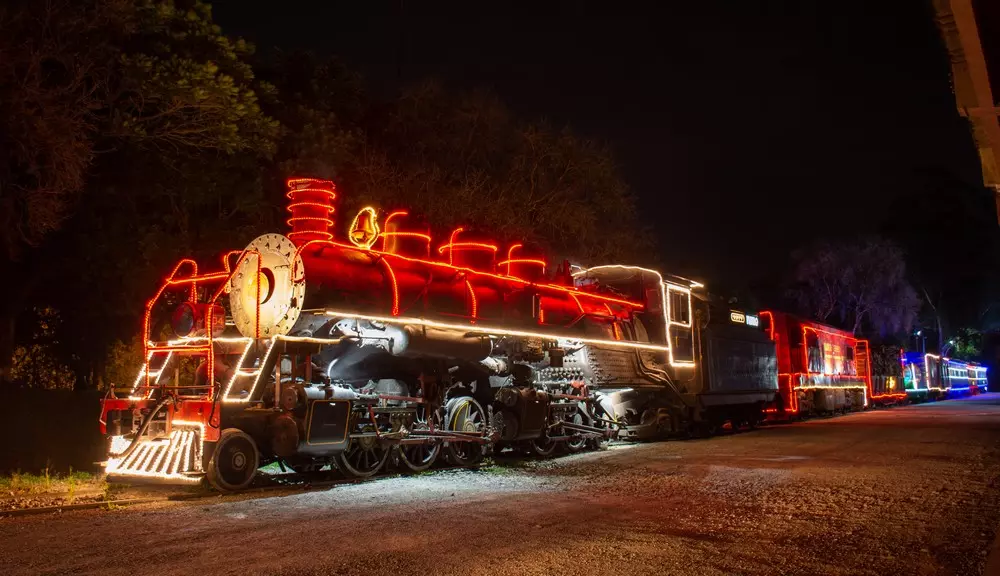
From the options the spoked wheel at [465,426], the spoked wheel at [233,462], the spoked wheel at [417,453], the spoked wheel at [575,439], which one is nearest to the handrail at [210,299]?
the spoked wheel at [233,462]

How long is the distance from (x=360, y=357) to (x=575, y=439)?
529cm

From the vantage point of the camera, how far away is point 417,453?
10.7 metres

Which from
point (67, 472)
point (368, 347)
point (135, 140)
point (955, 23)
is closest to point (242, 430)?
point (368, 347)

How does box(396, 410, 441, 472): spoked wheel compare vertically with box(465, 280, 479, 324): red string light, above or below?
below

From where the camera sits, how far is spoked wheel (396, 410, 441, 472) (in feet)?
34.0

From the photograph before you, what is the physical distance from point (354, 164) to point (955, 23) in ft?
55.2

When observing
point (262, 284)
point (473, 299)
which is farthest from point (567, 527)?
point (473, 299)

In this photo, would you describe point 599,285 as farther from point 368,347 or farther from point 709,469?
point 368,347

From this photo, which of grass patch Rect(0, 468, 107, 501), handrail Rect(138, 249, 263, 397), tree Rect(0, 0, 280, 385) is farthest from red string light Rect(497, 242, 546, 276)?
grass patch Rect(0, 468, 107, 501)

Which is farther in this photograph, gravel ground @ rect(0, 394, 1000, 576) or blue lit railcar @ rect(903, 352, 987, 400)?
blue lit railcar @ rect(903, 352, 987, 400)

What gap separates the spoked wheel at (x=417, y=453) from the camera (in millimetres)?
10375

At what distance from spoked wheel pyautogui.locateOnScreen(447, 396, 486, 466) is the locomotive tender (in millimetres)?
23

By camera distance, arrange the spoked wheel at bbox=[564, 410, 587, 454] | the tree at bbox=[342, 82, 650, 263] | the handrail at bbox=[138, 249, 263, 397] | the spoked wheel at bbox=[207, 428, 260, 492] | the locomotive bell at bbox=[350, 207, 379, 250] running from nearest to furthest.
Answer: the spoked wheel at bbox=[207, 428, 260, 492]
the handrail at bbox=[138, 249, 263, 397]
the locomotive bell at bbox=[350, 207, 379, 250]
the spoked wheel at bbox=[564, 410, 587, 454]
the tree at bbox=[342, 82, 650, 263]

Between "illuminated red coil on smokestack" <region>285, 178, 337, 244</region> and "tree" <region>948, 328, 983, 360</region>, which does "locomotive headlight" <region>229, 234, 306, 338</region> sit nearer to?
"illuminated red coil on smokestack" <region>285, 178, 337, 244</region>
